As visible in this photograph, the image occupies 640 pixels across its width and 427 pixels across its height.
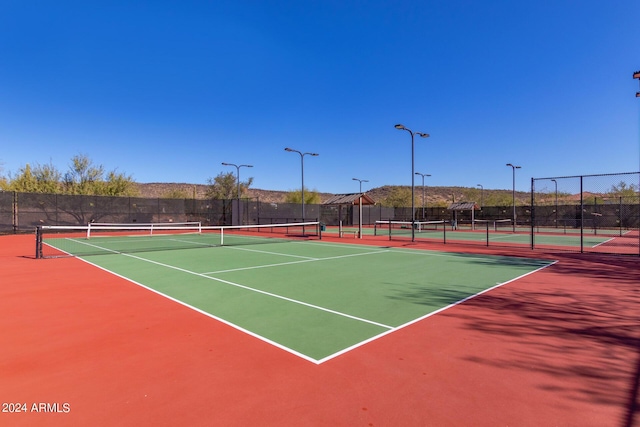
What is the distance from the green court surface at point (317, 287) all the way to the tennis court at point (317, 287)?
17 millimetres

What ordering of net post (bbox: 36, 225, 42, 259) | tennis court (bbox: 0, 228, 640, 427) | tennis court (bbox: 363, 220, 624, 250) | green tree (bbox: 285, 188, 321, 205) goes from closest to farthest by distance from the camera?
tennis court (bbox: 0, 228, 640, 427)
net post (bbox: 36, 225, 42, 259)
tennis court (bbox: 363, 220, 624, 250)
green tree (bbox: 285, 188, 321, 205)

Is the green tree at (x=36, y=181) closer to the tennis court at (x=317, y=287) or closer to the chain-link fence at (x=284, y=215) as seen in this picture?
the chain-link fence at (x=284, y=215)

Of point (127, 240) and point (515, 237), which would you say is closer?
point (127, 240)

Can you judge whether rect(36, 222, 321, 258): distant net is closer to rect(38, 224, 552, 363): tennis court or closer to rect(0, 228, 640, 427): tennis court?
rect(38, 224, 552, 363): tennis court

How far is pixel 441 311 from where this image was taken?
5914mm

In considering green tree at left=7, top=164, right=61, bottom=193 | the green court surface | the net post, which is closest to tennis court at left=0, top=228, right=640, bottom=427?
the green court surface

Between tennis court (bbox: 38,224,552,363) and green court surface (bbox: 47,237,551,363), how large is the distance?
0.06 ft

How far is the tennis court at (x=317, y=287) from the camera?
16.4 ft

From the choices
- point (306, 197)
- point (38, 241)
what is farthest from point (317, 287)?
point (306, 197)

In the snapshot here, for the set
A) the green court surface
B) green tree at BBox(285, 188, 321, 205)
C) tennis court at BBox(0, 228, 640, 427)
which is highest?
green tree at BBox(285, 188, 321, 205)

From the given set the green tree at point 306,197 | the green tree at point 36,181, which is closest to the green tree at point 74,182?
the green tree at point 36,181

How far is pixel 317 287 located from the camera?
25.6 feet

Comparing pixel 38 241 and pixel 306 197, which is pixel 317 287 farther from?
pixel 306 197

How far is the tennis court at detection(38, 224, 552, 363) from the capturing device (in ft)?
16.4
